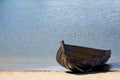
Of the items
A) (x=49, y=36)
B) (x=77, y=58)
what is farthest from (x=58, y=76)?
(x=49, y=36)

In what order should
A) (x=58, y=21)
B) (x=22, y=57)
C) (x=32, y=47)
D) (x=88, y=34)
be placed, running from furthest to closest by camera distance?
(x=58, y=21) → (x=88, y=34) → (x=32, y=47) → (x=22, y=57)

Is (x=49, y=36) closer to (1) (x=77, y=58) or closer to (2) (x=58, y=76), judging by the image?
(1) (x=77, y=58)

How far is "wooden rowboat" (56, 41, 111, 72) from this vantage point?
12.6 meters

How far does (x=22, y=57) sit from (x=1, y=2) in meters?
45.8

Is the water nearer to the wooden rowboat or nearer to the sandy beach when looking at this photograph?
the wooden rowboat

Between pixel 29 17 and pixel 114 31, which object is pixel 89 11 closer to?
pixel 29 17

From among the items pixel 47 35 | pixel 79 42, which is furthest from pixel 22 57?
pixel 47 35

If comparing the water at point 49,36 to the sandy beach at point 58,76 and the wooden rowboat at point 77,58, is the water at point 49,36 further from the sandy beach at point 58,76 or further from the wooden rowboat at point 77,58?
the sandy beach at point 58,76

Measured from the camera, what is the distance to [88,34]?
27.3 meters

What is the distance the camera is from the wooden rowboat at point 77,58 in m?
12.6

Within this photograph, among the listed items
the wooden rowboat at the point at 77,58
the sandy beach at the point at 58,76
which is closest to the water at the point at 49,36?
the wooden rowboat at the point at 77,58

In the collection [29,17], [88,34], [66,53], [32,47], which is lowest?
[66,53]

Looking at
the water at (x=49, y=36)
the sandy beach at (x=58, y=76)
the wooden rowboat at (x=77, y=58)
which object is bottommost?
the sandy beach at (x=58, y=76)

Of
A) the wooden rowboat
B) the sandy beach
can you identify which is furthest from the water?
the sandy beach
